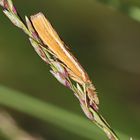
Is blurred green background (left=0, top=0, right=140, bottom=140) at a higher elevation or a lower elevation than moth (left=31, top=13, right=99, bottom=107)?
higher

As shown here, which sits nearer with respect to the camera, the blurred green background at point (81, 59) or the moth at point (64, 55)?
the moth at point (64, 55)

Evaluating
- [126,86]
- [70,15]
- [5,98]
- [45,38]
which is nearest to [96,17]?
[70,15]

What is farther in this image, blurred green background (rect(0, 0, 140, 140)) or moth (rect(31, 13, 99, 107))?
blurred green background (rect(0, 0, 140, 140))

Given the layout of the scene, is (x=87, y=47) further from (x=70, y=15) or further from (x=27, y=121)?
(x=27, y=121)

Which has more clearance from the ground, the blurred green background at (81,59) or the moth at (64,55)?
the blurred green background at (81,59)

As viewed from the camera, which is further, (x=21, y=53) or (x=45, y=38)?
(x=21, y=53)

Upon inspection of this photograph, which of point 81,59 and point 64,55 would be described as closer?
point 64,55

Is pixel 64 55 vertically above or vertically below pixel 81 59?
Answer: below

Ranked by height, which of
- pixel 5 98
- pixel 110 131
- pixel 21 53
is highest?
pixel 21 53
